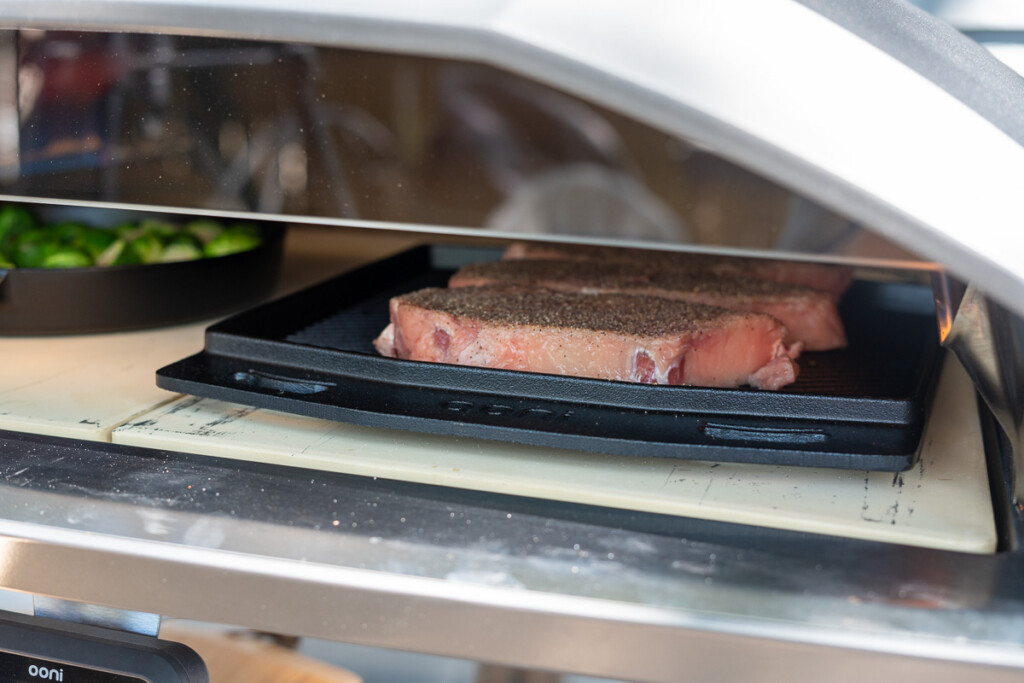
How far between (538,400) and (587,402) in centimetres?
5

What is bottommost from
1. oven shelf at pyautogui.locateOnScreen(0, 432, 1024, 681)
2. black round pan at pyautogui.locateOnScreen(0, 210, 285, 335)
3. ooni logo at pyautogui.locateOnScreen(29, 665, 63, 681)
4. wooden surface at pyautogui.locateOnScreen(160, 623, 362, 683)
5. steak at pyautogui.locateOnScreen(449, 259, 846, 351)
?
ooni logo at pyautogui.locateOnScreen(29, 665, 63, 681)

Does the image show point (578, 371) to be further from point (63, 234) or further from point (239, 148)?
point (63, 234)

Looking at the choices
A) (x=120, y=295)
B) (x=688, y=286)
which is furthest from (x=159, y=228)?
(x=688, y=286)

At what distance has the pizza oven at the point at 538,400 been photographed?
0.61 metres

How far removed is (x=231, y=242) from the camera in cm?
164

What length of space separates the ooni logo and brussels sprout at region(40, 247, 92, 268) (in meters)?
0.80

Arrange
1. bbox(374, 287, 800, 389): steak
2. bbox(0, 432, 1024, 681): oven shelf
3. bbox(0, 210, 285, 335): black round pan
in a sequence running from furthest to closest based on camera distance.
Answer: bbox(0, 210, 285, 335): black round pan → bbox(374, 287, 800, 389): steak → bbox(0, 432, 1024, 681): oven shelf

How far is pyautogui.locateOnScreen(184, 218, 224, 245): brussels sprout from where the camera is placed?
1.78 meters

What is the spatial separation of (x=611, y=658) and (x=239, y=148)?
0.54 meters

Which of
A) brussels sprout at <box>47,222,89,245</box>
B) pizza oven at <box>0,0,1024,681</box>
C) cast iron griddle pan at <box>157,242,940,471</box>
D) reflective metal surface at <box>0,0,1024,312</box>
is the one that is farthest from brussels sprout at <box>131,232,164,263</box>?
reflective metal surface at <box>0,0,1024,312</box>

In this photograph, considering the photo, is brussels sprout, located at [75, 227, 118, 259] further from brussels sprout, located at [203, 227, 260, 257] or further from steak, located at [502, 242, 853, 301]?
steak, located at [502, 242, 853, 301]

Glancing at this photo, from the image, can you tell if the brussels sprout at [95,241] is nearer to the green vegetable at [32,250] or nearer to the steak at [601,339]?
the green vegetable at [32,250]

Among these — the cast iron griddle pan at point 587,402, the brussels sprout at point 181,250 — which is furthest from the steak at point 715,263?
the brussels sprout at point 181,250

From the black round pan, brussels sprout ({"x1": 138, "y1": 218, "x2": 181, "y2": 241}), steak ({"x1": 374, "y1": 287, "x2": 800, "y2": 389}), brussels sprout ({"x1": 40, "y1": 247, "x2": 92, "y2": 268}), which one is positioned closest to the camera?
steak ({"x1": 374, "y1": 287, "x2": 800, "y2": 389})
